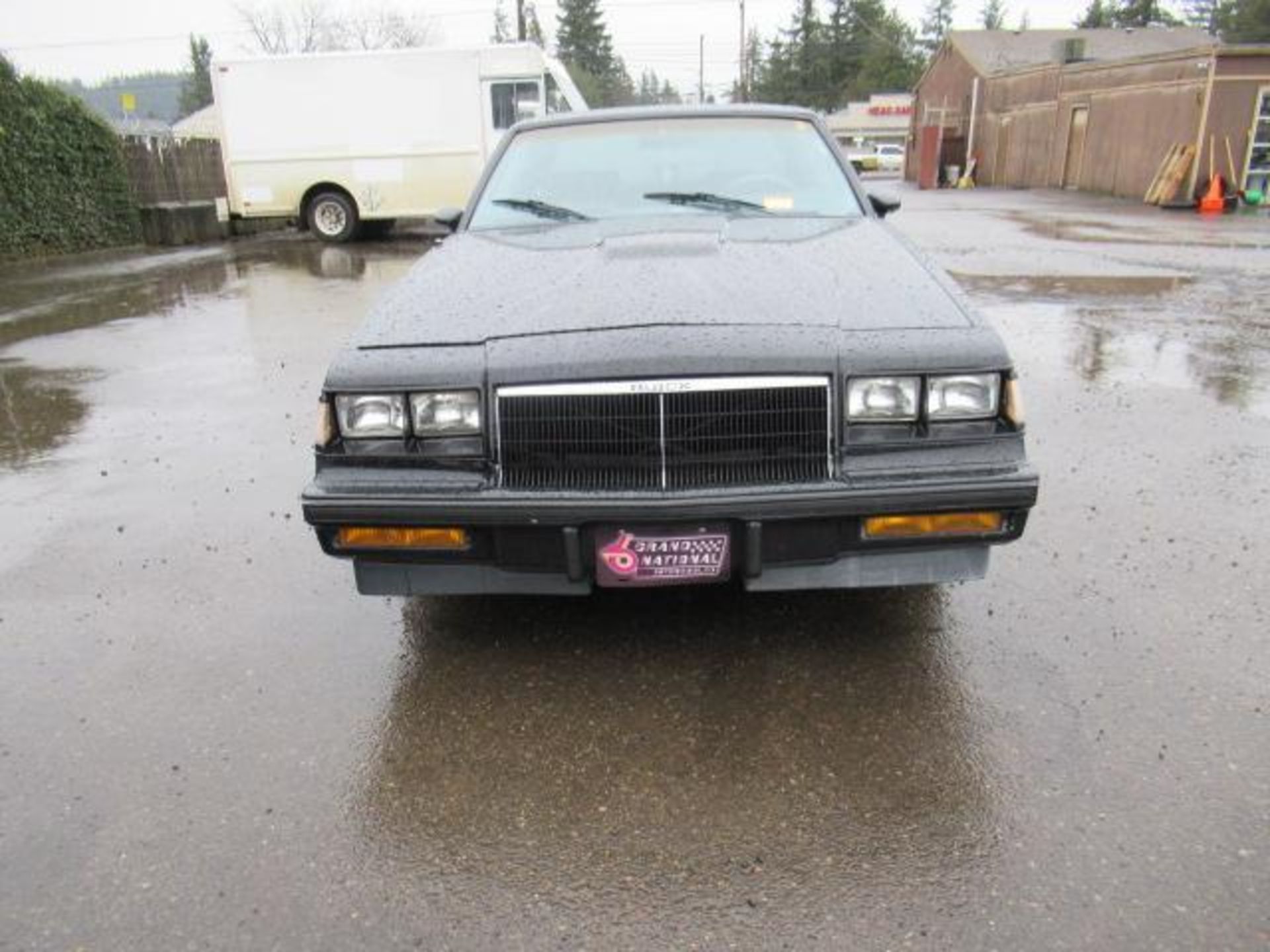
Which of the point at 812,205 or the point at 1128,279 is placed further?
the point at 1128,279

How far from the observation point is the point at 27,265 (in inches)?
575

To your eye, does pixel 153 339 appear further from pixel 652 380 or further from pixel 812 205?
pixel 652 380

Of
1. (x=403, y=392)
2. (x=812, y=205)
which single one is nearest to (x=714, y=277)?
(x=403, y=392)

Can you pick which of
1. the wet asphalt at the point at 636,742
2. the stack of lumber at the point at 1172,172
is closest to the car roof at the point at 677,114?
the wet asphalt at the point at 636,742

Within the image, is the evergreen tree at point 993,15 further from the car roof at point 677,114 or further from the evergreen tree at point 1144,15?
the car roof at point 677,114

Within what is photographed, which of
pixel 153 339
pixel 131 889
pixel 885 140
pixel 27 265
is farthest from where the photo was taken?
pixel 885 140

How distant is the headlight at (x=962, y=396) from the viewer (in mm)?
2623

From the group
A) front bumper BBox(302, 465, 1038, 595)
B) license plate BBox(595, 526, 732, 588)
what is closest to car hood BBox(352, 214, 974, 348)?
front bumper BBox(302, 465, 1038, 595)

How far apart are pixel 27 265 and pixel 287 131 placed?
4435 mm

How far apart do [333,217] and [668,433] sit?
50.4 feet

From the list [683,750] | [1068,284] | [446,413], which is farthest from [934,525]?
[1068,284]

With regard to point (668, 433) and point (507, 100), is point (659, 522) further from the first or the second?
point (507, 100)

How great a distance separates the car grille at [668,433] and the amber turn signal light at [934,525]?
0.67ft

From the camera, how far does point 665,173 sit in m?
4.19
